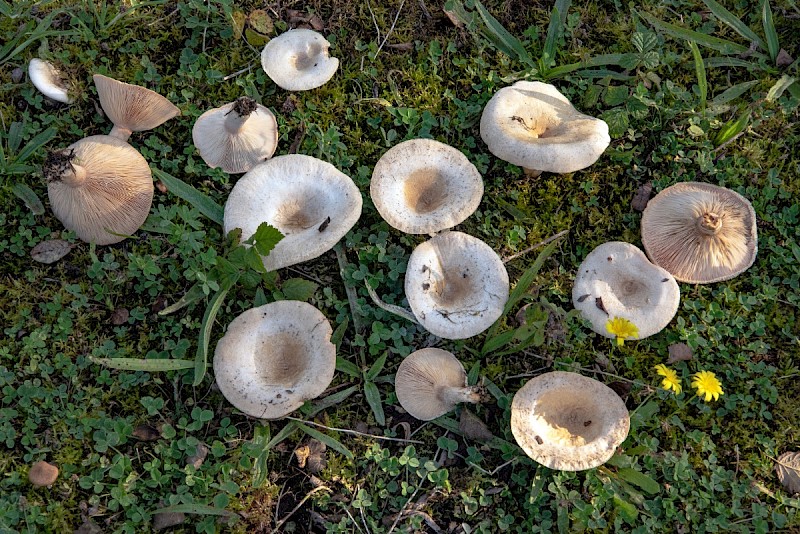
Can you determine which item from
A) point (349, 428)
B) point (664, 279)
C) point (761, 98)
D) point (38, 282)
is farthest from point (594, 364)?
point (38, 282)

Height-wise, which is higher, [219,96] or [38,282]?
[219,96]

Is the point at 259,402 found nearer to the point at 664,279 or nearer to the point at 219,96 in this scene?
the point at 219,96

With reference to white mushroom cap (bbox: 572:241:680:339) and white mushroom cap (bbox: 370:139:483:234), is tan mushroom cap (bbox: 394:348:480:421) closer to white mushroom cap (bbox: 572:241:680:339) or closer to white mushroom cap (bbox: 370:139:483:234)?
white mushroom cap (bbox: 370:139:483:234)

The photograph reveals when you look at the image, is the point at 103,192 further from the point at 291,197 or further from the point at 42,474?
the point at 42,474

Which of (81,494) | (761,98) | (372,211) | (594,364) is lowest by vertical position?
(81,494)

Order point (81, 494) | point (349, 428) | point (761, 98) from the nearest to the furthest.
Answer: point (81, 494)
point (349, 428)
point (761, 98)

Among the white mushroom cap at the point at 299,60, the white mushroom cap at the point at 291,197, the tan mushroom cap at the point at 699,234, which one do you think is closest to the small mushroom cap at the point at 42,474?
the white mushroom cap at the point at 291,197

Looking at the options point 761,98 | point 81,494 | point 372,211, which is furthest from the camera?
point 761,98
